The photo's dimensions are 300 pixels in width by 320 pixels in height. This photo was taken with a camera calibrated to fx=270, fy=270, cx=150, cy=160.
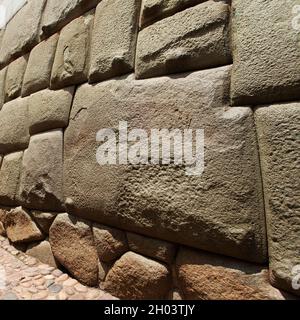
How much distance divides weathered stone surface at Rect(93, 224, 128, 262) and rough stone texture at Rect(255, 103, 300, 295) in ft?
1.84

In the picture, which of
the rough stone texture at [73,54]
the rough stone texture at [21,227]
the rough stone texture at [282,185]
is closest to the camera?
the rough stone texture at [282,185]

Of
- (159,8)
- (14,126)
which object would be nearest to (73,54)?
(159,8)

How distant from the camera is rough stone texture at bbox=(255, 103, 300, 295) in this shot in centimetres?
69

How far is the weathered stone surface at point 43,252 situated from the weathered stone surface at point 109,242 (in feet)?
1.26

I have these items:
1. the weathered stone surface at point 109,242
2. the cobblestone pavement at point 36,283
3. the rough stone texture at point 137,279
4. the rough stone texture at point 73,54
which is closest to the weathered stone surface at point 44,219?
the cobblestone pavement at point 36,283

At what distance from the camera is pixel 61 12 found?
59.7 inches

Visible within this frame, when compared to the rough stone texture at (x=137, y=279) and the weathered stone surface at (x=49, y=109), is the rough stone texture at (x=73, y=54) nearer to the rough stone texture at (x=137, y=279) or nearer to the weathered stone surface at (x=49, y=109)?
the weathered stone surface at (x=49, y=109)

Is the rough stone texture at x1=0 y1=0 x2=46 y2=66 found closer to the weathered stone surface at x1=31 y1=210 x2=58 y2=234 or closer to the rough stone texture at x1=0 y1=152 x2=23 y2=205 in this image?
the rough stone texture at x1=0 y1=152 x2=23 y2=205

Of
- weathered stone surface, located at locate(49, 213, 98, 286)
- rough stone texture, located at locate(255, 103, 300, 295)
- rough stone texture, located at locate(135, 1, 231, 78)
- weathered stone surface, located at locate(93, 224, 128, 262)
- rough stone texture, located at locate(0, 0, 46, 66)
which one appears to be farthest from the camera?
rough stone texture, located at locate(0, 0, 46, 66)

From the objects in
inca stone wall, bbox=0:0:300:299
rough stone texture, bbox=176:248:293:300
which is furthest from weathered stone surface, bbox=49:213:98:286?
rough stone texture, bbox=176:248:293:300

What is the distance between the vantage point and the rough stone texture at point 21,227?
58.7 inches

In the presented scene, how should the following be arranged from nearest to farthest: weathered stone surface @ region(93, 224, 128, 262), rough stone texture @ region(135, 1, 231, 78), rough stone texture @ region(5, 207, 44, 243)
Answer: rough stone texture @ region(135, 1, 231, 78) → weathered stone surface @ region(93, 224, 128, 262) → rough stone texture @ region(5, 207, 44, 243)

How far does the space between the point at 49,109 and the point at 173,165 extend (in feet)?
2.83

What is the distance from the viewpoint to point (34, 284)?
3.91 ft
